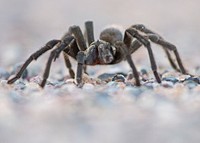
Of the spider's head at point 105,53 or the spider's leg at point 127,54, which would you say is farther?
the spider's head at point 105,53

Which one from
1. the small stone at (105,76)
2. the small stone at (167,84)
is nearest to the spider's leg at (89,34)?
the small stone at (105,76)

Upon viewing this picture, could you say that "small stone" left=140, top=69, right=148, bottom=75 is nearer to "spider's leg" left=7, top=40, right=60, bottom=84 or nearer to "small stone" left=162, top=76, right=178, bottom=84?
"small stone" left=162, top=76, right=178, bottom=84

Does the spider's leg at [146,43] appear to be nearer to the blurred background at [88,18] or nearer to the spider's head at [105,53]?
the spider's head at [105,53]

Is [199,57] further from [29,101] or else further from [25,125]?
[25,125]

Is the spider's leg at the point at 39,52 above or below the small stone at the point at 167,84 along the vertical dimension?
above

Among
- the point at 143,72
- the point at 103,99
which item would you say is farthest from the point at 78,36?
the point at 103,99

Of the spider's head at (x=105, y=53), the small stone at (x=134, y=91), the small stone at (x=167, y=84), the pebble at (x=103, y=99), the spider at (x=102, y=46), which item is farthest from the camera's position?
the spider's head at (x=105, y=53)

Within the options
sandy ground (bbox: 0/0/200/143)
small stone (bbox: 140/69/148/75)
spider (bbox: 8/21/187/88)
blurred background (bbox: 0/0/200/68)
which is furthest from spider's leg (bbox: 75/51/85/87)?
blurred background (bbox: 0/0/200/68)
